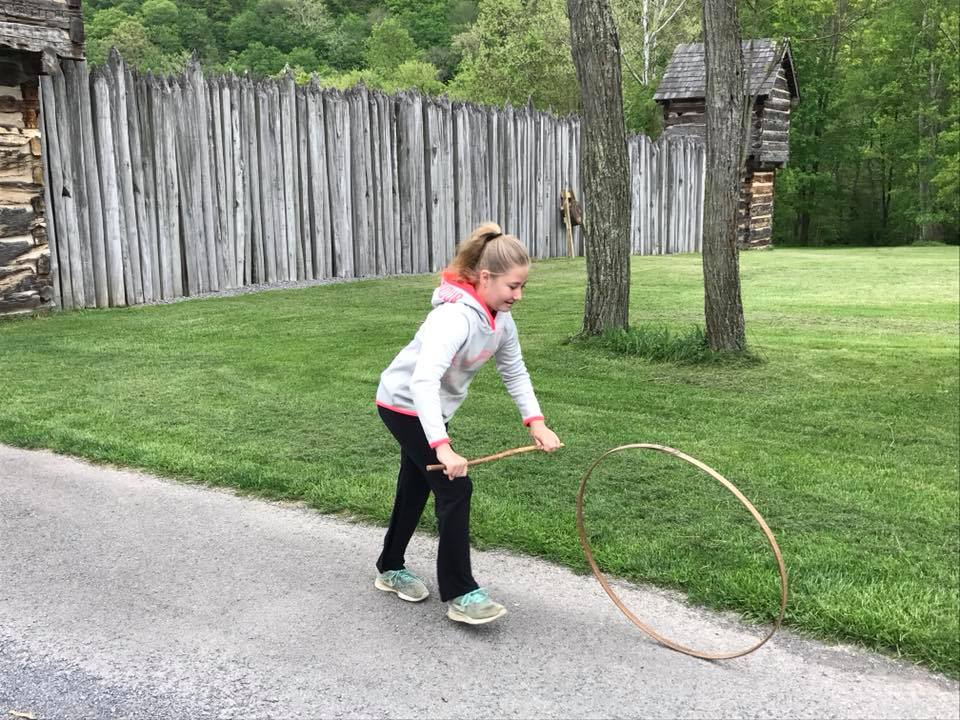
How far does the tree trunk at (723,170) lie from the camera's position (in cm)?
803

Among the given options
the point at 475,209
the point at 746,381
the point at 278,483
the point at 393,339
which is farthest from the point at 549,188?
the point at 278,483

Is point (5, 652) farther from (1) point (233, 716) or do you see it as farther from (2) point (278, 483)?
(2) point (278, 483)

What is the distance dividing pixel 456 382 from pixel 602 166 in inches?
227

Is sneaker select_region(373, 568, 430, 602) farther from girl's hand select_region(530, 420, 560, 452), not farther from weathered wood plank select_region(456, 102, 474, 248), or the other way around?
weathered wood plank select_region(456, 102, 474, 248)

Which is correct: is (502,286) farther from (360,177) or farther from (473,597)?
(360,177)

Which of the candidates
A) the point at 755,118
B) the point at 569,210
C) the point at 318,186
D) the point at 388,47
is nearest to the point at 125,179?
the point at 318,186

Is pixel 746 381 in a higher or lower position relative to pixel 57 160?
lower

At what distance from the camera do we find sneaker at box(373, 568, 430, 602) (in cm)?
375

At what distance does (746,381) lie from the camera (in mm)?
7645

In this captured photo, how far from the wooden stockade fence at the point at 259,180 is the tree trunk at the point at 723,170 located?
1.44 meters

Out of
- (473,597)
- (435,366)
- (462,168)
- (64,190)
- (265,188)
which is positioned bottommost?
(473,597)

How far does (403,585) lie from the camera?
3773 millimetres

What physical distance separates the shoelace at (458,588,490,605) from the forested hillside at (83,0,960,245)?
846 inches

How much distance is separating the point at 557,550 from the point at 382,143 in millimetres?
11222
